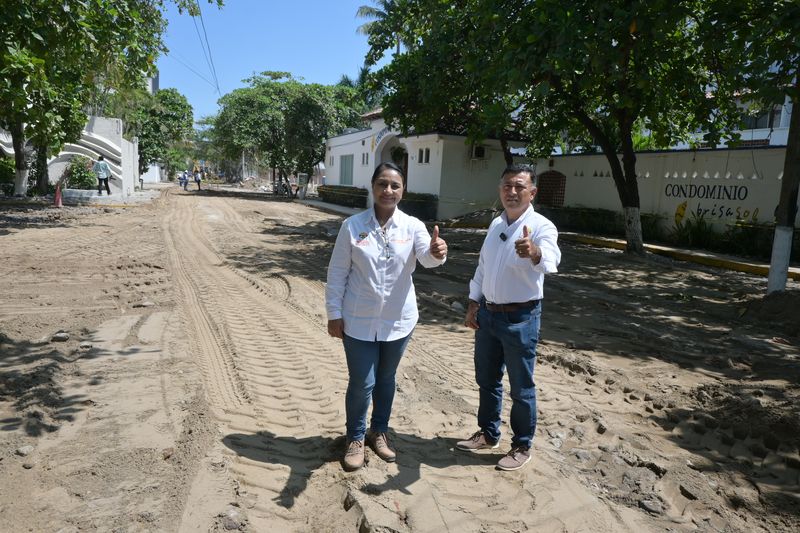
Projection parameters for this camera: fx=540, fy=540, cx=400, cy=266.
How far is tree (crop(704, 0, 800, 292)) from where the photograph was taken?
231 inches

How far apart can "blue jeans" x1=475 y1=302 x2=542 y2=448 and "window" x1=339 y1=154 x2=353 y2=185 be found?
1030 inches

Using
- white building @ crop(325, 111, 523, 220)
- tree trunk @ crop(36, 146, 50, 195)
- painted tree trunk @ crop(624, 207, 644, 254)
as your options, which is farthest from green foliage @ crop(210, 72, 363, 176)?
painted tree trunk @ crop(624, 207, 644, 254)

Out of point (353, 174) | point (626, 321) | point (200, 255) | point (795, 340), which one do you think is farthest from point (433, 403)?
point (353, 174)

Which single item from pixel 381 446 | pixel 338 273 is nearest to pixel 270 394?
pixel 381 446

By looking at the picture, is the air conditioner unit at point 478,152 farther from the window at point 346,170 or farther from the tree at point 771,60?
the tree at point 771,60

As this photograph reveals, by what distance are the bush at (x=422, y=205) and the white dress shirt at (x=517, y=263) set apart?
686 inches

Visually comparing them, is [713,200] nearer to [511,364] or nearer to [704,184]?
[704,184]

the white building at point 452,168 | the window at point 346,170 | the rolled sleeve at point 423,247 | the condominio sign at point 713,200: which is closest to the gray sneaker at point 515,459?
the rolled sleeve at point 423,247

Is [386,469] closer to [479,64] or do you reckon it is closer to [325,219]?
[479,64]

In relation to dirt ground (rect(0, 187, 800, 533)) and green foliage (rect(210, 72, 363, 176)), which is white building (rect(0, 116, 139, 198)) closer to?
green foliage (rect(210, 72, 363, 176))

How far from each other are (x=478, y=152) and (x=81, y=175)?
1650 cm

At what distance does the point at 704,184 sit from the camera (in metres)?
14.4

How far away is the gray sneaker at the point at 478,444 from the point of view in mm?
3498

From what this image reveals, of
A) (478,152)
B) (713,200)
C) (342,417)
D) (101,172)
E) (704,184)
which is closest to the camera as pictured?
(342,417)
